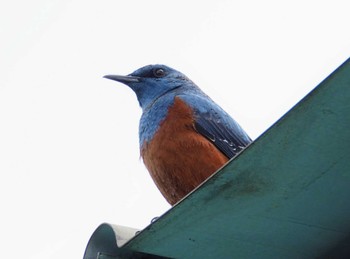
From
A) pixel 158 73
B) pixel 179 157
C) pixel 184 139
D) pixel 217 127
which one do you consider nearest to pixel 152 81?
pixel 158 73

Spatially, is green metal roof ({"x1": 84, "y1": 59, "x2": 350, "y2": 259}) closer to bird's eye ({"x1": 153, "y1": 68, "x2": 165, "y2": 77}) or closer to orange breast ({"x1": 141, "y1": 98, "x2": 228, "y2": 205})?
orange breast ({"x1": 141, "y1": 98, "x2": 228, "y2": 205})

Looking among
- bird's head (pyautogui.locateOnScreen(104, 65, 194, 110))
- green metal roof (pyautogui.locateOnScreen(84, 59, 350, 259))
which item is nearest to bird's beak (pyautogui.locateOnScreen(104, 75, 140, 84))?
bird's head (pyautogui.locateOnScreen(104, 65, 194, 110))

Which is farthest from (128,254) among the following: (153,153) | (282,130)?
(153,153)

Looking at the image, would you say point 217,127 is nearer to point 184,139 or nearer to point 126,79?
point 184,139

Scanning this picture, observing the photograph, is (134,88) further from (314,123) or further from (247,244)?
(314,123)

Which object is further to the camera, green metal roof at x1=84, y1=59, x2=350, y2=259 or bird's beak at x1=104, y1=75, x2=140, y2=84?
bird's beak at x1=104, y1=75, x2=140, y2=84

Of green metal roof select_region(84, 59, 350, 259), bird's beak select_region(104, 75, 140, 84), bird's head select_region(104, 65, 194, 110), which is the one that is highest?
bird's beak select_region(104, 75, 140, 84)
